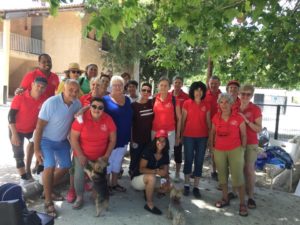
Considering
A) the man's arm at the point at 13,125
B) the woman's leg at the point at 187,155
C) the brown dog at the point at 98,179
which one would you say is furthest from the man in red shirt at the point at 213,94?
the man's arm at the point at 13,125

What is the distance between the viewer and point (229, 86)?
6.07 meters

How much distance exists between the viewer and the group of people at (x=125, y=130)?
15.8 feet

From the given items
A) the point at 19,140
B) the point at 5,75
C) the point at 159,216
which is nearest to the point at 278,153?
the point at 159,216

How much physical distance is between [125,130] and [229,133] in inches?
59.1

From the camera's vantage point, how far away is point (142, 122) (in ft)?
18.4

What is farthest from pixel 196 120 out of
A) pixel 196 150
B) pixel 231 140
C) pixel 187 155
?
pixel 231 140

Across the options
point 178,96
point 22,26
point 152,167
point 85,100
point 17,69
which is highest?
point 22,26

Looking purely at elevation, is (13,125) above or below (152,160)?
above

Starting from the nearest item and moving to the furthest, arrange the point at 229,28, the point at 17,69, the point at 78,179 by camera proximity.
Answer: the point at 78,179 < the point at 229,28 < the point at 17,69

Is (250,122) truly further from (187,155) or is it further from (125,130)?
(125,130)

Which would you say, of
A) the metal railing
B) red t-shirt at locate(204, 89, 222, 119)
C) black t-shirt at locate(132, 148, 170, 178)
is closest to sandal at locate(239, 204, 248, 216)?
black t-shirt at locate(132, 148, 170, 178)

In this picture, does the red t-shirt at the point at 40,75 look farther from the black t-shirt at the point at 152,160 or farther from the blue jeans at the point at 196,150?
the blue jeans at the point at 196,150

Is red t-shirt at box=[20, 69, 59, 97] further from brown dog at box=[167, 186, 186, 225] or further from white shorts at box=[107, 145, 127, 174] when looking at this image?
brown dog at box=[167, 186, 186, 225]

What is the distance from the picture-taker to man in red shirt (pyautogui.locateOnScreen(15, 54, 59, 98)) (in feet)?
19.1
